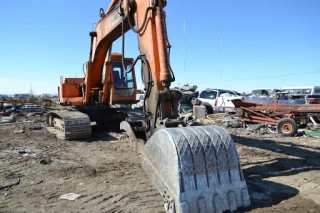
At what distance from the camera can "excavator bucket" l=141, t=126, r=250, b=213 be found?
3.49m

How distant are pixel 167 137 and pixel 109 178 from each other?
1.75 metres

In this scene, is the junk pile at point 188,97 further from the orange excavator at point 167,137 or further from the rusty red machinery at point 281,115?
the orange excavator at point 167,137

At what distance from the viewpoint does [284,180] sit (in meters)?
5.01

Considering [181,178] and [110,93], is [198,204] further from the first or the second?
[110,93]

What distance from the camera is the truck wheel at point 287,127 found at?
1062 cm

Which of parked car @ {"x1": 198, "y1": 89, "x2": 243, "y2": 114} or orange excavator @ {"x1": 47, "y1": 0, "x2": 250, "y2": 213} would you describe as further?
parked car @ {"x1": 198, "y1": 89, "x2": 243, "y2": 114}

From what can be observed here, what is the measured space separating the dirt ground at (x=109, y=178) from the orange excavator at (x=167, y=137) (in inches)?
15.7

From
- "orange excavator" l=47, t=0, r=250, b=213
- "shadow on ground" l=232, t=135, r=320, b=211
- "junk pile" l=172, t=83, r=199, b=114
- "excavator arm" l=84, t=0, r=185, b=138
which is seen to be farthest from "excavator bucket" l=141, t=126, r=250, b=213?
"junk pile" l=172, t=83, r=199, b=114

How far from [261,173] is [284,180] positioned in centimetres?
43

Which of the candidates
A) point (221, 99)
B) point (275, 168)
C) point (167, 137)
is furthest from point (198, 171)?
point (221, 99)

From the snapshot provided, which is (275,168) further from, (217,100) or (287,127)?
(217,100)

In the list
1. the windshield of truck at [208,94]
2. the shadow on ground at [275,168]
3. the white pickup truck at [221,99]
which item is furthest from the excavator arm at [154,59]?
the windshield of truck at [208,94]

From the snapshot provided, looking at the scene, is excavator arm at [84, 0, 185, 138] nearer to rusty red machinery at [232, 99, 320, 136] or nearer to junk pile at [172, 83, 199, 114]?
rusty red machinery at [232, 99, 320, 136]

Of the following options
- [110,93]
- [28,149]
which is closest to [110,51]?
[110,93]
